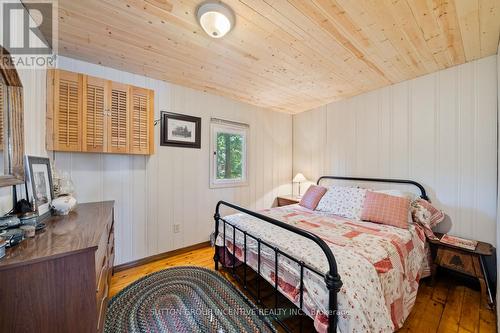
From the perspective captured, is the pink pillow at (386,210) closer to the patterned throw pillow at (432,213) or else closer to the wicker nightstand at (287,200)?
the patterned throw pillow at (432,213)

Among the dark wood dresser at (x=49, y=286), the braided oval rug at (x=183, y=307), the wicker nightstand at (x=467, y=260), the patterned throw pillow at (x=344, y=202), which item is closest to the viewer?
the dark wood dresser at (x=49, y=286)

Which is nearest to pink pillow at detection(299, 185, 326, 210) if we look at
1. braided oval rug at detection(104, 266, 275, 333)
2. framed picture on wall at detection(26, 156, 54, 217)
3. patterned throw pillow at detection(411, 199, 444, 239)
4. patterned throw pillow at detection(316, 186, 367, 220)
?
patterned throw pillow at detection(316, 186, 367, 220)

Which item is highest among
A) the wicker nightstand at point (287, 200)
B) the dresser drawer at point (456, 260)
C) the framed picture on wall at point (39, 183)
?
the framed picture on wall at point (39, 183)

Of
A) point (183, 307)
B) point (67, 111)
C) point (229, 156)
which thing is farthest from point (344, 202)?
point (67, 111)

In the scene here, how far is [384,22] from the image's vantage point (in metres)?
1.51

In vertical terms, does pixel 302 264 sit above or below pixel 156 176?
below

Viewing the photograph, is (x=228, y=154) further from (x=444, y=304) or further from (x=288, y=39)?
(x=444, y=304)

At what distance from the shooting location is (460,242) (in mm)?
1938

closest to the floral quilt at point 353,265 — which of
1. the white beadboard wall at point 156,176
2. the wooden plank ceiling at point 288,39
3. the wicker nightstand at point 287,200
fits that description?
the white beadboard wall at point 156,176

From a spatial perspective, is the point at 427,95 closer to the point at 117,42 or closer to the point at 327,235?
the point at 327,235

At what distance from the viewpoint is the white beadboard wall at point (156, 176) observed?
2.01 meters

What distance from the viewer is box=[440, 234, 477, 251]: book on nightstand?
1.85 metres

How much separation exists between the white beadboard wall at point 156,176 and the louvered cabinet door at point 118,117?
0.24m

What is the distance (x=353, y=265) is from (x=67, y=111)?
271 cm
